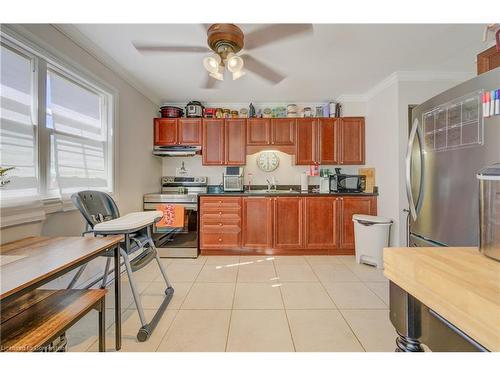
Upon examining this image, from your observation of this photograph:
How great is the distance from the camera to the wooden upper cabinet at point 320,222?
3.37m

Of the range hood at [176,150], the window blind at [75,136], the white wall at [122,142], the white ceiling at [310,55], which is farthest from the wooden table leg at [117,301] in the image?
the range hood at [176,150]

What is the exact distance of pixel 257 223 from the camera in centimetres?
341

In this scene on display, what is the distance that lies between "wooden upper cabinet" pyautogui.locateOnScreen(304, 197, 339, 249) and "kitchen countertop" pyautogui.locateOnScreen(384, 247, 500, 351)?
9.07 ft

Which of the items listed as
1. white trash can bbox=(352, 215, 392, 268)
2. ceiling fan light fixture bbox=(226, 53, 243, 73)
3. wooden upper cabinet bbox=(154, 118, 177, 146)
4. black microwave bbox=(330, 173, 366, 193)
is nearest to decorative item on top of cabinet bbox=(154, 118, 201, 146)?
wooden upper cabinet bbox=(154, 118, 177, 146)

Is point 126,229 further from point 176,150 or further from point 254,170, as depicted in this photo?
point 254,170

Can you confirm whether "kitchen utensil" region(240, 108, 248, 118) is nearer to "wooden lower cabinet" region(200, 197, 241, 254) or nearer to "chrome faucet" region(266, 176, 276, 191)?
"chrome faucet" region(266, 176, 276, 191)

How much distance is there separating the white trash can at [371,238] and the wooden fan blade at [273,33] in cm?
239

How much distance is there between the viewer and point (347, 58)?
2.50 meters

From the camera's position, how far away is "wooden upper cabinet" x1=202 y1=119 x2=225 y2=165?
374cm

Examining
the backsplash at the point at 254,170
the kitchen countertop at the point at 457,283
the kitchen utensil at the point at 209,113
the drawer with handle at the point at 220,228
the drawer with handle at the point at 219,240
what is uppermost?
the kitchen utensil at the point at 209,113

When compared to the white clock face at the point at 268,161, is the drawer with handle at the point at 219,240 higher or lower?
lower

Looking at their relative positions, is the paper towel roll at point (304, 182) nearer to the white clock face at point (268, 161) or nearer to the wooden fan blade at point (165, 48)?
the white clock face at point (268, 161)

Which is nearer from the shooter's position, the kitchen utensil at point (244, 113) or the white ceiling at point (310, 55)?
the white ceiling at point (310, 55)
